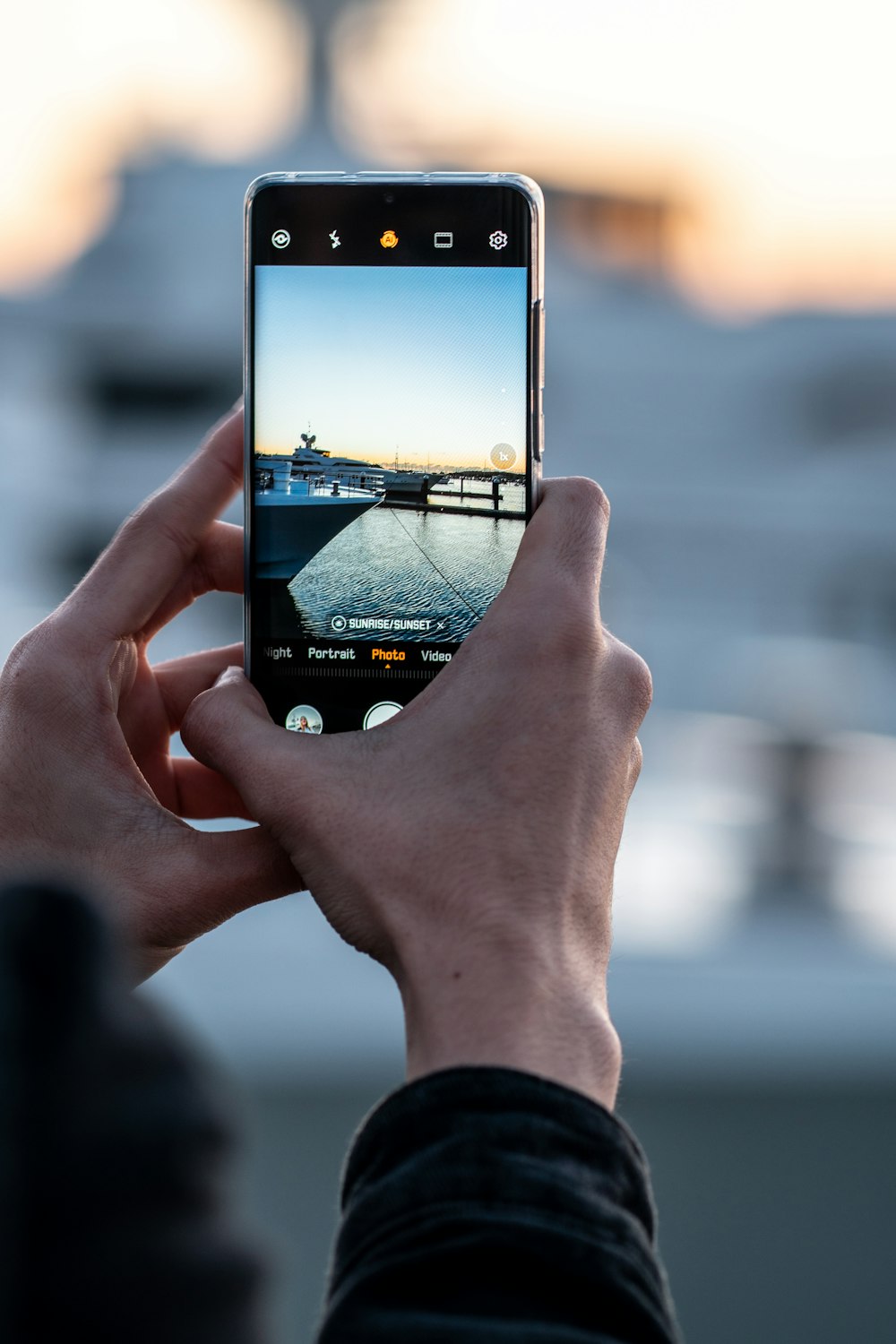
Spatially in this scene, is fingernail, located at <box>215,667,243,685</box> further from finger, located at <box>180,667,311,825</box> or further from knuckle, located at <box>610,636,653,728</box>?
knuckle, located at <box>610,636,653,728</box>

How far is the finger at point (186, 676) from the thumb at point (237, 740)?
0.11 meters

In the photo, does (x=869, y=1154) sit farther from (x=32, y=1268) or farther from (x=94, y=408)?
(x=94, y=408)

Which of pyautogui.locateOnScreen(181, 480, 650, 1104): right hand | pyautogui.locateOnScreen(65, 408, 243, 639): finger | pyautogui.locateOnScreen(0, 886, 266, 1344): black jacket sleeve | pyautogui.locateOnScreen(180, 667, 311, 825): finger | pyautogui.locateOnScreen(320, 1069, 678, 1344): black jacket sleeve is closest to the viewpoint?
pyautogui.locateOnScreen(0, 886, 266, 1344): black jacket sleeve

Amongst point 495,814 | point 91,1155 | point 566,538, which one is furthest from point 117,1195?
point 566,538

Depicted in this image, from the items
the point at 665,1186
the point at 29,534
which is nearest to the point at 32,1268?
the point at 665,1186

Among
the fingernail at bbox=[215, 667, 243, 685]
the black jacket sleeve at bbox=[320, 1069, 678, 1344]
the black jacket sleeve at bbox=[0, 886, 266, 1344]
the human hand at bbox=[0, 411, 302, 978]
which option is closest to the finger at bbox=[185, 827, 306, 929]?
the human hand at bbox=[0, 411, 302, 978]

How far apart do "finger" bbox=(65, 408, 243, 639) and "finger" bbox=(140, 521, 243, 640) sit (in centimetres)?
2

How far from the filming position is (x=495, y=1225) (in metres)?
0.34

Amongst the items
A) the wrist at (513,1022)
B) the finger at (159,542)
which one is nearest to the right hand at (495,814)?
the wrist at (513,1022)

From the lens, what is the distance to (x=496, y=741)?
0.51 m

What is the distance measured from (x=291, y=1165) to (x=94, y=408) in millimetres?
4501

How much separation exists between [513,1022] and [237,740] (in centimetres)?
21

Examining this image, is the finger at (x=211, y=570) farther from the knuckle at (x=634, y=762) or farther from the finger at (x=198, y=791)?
the knuckle at (x=634, y=762)

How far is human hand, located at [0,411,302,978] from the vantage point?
60 cm
